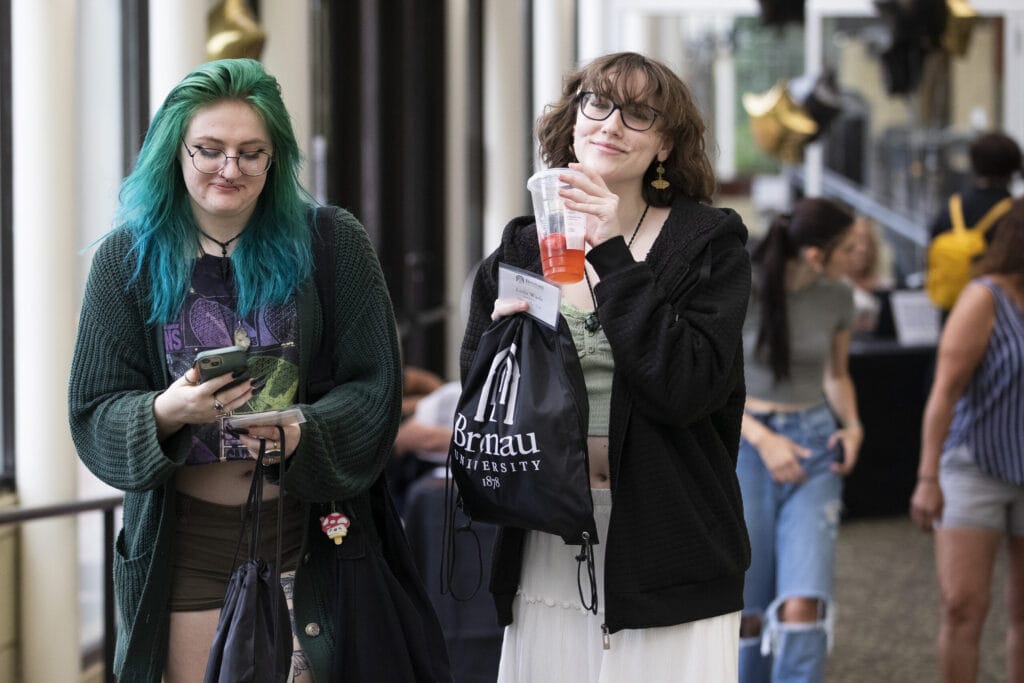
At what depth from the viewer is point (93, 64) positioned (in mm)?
4395

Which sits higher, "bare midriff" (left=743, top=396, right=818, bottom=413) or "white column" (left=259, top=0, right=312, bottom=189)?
"white column" (left=259, top=0, right=312, bottom=189)

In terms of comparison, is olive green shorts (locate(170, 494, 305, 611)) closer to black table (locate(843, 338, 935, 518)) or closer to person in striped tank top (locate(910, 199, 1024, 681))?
person in striped tank top (locate(910, 199, 1024, 681))

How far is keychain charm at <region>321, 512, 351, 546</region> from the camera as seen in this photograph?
2348 millimetres

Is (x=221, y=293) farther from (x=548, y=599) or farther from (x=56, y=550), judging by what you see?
(x=56, y=550)

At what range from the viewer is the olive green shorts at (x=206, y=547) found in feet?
7.64

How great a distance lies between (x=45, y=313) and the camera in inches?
145

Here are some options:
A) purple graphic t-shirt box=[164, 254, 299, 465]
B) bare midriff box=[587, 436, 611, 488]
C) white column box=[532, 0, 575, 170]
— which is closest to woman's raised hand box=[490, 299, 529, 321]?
bare midriff box=[587, 436, 611, 488]

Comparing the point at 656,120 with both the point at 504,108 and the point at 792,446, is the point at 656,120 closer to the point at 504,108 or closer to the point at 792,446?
the point at 792,446

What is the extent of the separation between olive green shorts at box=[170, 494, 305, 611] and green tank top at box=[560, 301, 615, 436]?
52cm

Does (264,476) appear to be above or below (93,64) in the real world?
below

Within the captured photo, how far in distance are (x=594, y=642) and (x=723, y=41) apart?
987cm

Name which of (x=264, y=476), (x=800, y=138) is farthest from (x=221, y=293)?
(x=800, y=138)

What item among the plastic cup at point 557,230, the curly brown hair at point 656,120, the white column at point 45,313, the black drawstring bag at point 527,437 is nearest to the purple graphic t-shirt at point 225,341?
the black drawstring bag at point 527,437

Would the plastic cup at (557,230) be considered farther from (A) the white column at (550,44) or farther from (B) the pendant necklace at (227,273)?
(A) the white column at (550,44)
